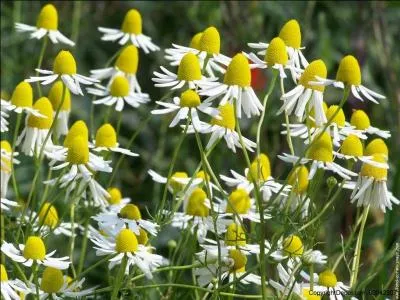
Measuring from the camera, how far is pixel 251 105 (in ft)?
4.21

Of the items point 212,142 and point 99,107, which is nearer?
point 212,142

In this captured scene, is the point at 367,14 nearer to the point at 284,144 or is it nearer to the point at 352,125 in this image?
the point at 284,144

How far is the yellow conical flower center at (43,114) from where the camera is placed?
1.49 metres

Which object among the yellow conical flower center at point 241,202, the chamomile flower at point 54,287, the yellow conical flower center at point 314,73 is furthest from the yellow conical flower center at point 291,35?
the chamomile flower at point 54,287

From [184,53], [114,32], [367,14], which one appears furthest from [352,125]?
[367,14]

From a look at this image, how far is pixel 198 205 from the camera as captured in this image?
1428mm

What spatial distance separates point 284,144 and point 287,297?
1.25m

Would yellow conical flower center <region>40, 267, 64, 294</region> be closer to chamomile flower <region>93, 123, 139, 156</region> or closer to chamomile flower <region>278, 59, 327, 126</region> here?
chamomile flower <region>93, 123, 139, 156</region>

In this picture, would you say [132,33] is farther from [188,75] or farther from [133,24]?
[188,75]

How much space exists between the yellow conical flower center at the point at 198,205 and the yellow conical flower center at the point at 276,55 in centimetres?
22

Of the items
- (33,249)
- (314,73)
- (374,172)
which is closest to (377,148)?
(374,172)

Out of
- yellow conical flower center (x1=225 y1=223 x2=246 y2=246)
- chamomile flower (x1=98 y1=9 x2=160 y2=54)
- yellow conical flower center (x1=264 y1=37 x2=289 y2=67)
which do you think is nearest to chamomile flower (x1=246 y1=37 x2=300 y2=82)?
yellow conical flower center (x1=264 y1=37 x2=289 y2=67)

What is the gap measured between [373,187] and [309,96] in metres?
0.15

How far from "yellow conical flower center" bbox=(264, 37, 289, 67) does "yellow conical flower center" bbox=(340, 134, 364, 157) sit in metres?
0.13
